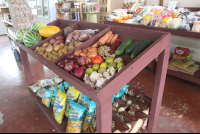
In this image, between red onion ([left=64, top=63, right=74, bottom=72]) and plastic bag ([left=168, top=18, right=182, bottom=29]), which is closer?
red onion ([left=64, top=63, right=74, bottom=72])

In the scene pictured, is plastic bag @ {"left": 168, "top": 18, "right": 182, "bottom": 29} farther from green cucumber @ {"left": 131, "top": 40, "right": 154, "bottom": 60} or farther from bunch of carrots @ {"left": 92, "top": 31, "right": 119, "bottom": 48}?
green cucumber @ {"left": 131, "top": 40, "right": 154, "bottom": 60}

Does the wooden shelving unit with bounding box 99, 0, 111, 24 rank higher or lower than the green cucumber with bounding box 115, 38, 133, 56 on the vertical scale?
higher

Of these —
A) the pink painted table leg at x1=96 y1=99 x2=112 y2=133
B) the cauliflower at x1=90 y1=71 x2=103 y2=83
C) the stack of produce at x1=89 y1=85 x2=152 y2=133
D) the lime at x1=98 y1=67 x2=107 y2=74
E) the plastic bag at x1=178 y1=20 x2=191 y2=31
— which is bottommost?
the stack of produce at x1=89 y1=85 x2=152 y2=133

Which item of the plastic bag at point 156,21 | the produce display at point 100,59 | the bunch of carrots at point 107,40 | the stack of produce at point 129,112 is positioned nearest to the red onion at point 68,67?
the produce display at point 100,59

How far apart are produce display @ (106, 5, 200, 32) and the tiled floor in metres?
1.03

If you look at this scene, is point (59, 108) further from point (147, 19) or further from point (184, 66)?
point (147, 19)

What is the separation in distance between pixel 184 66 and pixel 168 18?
0.97m

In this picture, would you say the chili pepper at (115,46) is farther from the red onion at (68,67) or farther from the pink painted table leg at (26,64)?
the pink painted table leg at (26,64)

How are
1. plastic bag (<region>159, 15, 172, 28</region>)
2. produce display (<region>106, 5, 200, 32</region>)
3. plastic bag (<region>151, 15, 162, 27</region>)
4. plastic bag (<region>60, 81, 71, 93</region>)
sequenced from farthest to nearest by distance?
plastic bag (<region>151, 15, 162, 27</region>) → plastic bag (<region>159, 15, 172, 28</region>) → produce display (<region>106, 5, 200, 32</region>) → plastic bag (<region>60, 81, 71, 93</region>)

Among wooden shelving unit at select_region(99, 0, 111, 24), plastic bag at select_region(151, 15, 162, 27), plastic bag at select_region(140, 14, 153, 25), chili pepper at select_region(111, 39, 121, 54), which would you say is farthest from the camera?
wooden shelving unit at select_region(99, 0, 111, 24)

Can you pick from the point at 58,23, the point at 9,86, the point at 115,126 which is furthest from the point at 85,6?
the point at 115,126

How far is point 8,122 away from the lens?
6.20 ft

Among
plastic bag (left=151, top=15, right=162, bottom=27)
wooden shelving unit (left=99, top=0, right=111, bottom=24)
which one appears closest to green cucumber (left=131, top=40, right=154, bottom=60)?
plastic bag (left=151, top=15, right=162, bottom=27)

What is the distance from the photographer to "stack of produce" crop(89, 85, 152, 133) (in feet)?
4.32
